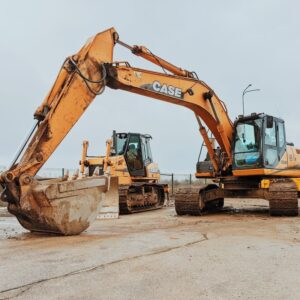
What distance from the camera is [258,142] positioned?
11055mm

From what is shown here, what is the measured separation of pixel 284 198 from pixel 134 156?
21.1 feet

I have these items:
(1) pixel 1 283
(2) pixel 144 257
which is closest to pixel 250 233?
(2) pixel 144 257

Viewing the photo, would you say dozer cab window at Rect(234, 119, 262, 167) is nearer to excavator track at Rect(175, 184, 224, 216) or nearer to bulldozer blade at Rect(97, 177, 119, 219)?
excavator track at Rect(175, 184, 224, 216)

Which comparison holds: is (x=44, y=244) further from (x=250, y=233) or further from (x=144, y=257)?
(x=250, y=233)

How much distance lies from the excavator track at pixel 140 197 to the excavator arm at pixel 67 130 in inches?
183

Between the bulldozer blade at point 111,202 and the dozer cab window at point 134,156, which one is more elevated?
the dozer cab window at point 134,156

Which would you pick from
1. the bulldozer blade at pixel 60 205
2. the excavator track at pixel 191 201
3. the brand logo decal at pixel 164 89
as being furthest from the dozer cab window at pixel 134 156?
the bulldozer blade at pixel 60 205

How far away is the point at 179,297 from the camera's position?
3.47 m

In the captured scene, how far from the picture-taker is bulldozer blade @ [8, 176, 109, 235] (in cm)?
634

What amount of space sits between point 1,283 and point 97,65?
15.7 feet

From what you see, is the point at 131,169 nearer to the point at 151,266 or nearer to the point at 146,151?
the point at 146,151

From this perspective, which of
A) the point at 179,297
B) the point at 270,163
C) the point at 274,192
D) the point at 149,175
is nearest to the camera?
the point at 179,297

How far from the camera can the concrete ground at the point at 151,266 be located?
363 centimetres

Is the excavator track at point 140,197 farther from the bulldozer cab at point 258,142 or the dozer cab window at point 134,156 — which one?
the bulldozer cab at point 258,142
